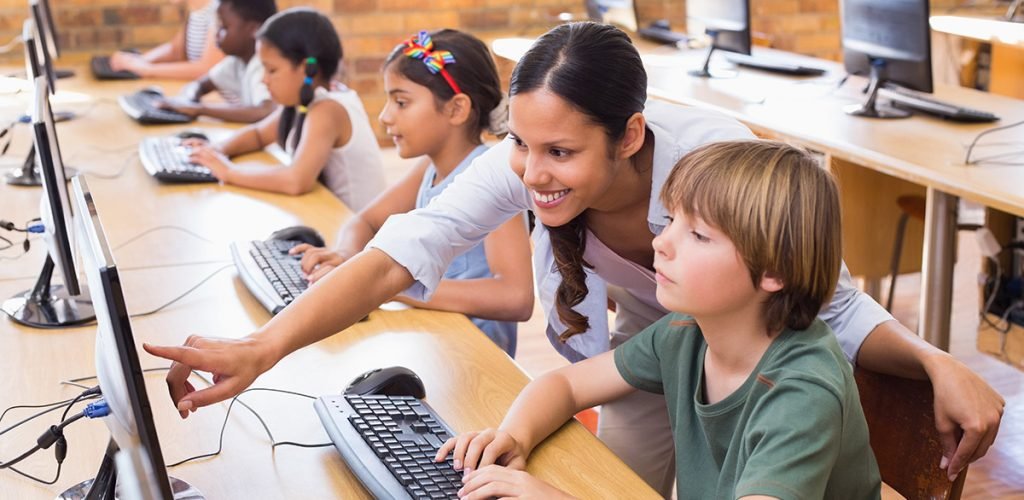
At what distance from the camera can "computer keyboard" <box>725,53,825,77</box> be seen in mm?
3750

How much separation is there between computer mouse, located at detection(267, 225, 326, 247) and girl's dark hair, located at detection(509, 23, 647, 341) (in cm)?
80

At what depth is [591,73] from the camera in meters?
1.33

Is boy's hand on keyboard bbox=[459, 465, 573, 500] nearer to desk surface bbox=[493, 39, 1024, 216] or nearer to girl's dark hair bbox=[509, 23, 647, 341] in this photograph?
girl's dark hair bbox=[509, 23, 647, 341]

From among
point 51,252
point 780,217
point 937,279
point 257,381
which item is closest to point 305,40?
point 51,252

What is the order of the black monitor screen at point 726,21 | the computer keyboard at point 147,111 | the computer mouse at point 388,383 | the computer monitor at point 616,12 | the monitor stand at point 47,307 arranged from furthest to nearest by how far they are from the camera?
the computer monitor at point 616,12 → the black monitor screen at point 726,21 → the computer keyboard at point 147,111 → the monitor stand at point 47,307 → the computer mouse at point 388,383

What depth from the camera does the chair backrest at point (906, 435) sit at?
1.22 meters

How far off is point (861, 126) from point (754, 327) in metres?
1.89

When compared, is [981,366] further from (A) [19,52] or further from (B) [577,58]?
(A) [19,52]

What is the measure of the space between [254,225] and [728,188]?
54.5 inches

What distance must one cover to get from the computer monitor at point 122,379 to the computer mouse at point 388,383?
395 millimetres

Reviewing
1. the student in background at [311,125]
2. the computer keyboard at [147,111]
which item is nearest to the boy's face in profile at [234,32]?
the computer keyboard at [147,111]

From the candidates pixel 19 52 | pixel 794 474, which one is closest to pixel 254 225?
pixel 794 474

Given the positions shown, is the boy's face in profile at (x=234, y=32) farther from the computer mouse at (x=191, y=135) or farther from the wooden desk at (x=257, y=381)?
the wooden desk at (x=257, y=381)

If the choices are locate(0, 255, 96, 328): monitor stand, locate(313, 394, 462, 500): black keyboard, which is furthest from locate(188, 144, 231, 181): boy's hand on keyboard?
locate(313, 394, 462, 500): black keyboard
